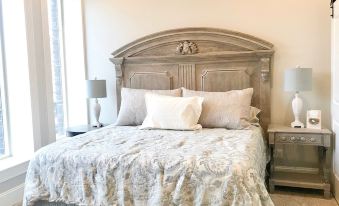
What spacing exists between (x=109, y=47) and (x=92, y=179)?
7.59 ft

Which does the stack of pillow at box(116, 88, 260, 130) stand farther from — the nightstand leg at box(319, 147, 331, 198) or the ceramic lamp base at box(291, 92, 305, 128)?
the nightstand leg at box(319, 147, 331, 198)

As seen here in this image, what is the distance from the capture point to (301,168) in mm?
3180

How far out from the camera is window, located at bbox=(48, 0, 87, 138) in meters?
3.87

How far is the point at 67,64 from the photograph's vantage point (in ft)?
13.2

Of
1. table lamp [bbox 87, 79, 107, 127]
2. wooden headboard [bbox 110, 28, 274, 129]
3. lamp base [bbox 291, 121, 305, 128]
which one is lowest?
lamp base [bbox 291, 121, 305, 128]

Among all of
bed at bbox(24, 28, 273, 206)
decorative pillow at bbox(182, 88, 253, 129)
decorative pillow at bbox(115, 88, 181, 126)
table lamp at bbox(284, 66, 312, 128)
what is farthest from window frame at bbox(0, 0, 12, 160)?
table lamp at bbox(284, 66, 312, 128)

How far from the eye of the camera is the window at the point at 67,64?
152 inches

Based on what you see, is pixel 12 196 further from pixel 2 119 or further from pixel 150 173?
pixel 150 173

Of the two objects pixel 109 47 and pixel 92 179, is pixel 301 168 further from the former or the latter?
pixel 109 47

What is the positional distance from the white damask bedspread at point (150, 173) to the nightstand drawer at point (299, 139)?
57 cm

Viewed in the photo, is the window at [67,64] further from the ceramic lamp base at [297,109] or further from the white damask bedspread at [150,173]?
the ceramic lamp base at [297,109]

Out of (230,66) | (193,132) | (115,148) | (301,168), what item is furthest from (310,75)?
(115,148)

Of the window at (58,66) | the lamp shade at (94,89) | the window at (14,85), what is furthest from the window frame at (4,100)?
the lamp shade at (94,89)

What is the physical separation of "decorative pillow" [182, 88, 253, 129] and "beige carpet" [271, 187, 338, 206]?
0.76 metres
